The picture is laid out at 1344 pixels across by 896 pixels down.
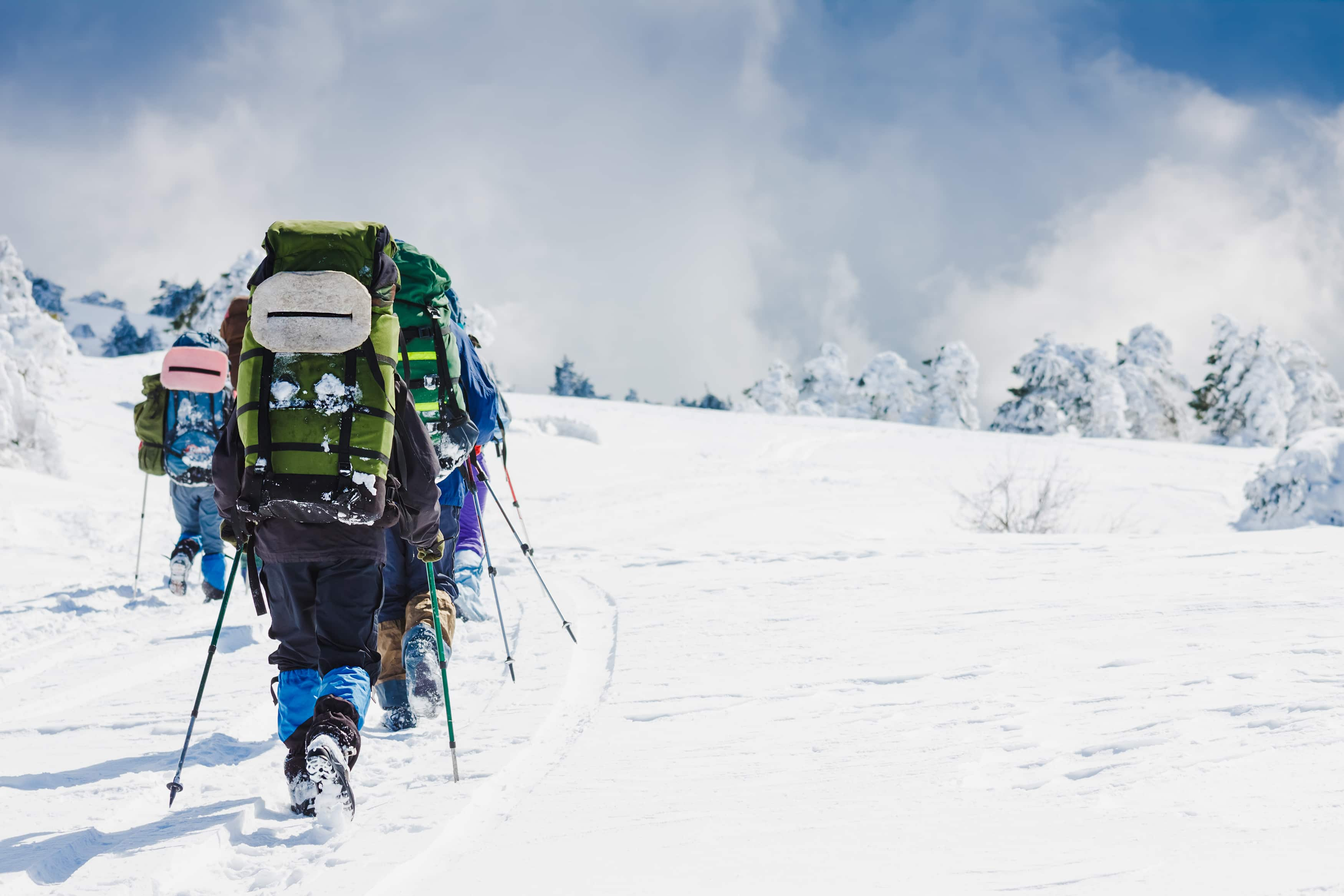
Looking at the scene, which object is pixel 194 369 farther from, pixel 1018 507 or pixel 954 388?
pixel 954 388

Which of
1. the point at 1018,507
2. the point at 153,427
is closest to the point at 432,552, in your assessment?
the point at 153,427

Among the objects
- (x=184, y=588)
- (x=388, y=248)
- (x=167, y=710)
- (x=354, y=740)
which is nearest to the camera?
(x=354, y=740)

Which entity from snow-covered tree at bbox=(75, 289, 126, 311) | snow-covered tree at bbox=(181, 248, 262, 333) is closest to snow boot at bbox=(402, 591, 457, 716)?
snow-covered tree at bbox=(181, 248, 262, 333)

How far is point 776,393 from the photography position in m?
64.1

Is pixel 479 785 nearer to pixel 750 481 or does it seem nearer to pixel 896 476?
pixel 750 481

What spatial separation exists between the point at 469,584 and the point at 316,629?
102 inches

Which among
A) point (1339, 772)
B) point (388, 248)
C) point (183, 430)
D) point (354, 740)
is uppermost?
point (388, 248)

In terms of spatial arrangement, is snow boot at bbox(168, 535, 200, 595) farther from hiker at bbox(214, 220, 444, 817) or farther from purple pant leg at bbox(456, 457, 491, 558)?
hiker at bbox(214, 220, 444, 817)

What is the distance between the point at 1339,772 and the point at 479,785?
8.19 feet

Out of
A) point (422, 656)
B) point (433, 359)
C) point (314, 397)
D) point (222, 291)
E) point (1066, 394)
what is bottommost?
point (422, 656)

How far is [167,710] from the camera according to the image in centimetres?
372

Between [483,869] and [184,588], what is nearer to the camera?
[483,869]

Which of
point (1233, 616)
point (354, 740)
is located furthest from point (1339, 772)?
point (354, 740)

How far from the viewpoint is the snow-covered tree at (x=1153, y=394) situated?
50.1m
